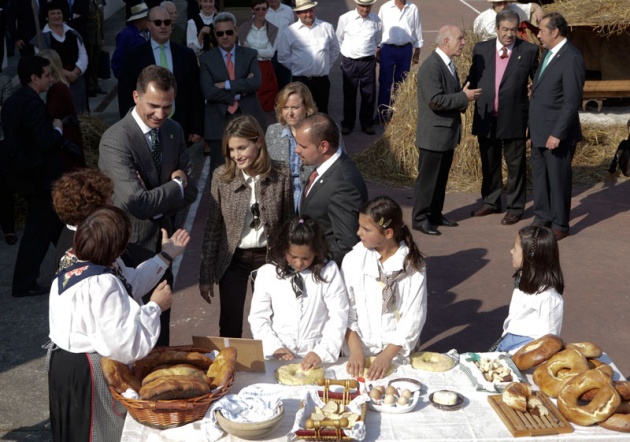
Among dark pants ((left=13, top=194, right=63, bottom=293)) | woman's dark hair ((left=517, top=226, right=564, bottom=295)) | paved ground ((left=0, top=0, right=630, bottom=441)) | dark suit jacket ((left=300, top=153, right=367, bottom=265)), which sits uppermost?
dark suit jacket ((left=300, top=153, right=367, bottom=265))

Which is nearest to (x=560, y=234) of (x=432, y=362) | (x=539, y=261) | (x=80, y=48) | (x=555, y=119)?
(x=555, y=119)

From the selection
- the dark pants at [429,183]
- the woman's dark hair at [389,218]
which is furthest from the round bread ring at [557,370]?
the dark pants at [429,183]

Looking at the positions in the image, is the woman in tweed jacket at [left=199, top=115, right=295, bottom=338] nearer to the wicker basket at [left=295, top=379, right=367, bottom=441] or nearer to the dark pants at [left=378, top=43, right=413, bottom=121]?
the wicker basket at [left=295, top=379, right=367, bottom=441]

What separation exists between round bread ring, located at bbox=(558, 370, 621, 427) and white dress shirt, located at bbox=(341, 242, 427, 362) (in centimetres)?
99

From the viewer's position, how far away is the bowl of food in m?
3.83

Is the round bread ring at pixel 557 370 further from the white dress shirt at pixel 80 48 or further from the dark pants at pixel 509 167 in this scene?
the white dress shirt at pixel 80 48

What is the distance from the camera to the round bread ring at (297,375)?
4395 mm

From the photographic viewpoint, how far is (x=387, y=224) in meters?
4.89

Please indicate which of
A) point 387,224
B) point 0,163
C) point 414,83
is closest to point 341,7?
point 414,83

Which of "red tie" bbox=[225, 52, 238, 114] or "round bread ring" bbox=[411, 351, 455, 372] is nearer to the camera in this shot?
"round bread ring" bbox=[411, 351, 455, 372]

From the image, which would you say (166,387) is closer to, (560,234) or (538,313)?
(538,313)

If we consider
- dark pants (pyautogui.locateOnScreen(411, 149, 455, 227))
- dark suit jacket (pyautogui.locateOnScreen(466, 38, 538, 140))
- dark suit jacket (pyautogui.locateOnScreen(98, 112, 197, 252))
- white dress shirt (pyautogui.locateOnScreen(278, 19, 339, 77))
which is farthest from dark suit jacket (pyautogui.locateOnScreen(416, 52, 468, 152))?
dark suit jacket (pyautogui.locateOnScreen(98, 112, 197, 252))

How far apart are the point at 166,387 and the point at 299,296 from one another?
3.82 ft

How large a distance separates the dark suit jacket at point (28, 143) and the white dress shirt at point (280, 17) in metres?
5.72
